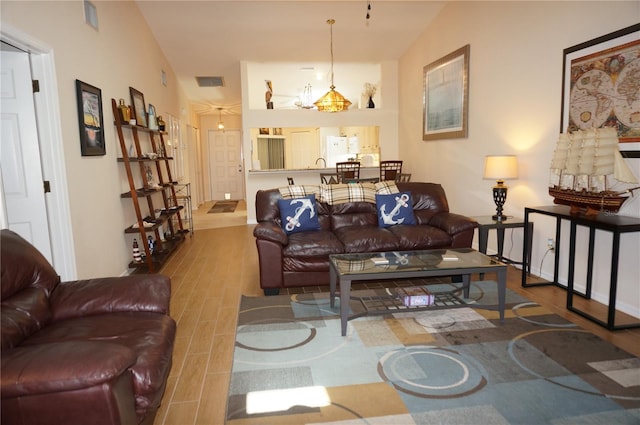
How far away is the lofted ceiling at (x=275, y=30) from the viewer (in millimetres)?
5629

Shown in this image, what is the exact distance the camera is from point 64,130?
3189mm

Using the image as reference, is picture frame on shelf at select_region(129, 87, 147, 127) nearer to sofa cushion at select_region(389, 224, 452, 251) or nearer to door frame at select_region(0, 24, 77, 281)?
door frame at select_region(0, 24, 77, 281)

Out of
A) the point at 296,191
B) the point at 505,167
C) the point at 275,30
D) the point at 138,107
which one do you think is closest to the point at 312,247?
the point at 296,191

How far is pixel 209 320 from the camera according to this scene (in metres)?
3.11

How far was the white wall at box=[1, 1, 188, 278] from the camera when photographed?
3061 millimetres

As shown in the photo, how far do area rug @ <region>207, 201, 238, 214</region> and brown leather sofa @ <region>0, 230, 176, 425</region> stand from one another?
7.20m

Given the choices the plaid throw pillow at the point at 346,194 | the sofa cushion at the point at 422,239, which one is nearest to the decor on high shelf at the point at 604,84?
the sofa cushion at the point at 422,239

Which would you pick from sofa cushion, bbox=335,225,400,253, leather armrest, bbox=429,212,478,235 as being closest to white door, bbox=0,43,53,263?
sofa cushion, bbox=335,225,400,253

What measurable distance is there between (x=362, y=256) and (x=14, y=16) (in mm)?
2861

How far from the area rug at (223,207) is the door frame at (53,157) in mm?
6031

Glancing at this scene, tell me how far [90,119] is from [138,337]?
2649mm

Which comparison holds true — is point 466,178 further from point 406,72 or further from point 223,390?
point 223,390

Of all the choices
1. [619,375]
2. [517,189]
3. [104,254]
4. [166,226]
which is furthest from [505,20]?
[166,226]

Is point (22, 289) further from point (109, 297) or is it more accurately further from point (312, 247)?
point (312, 247)
